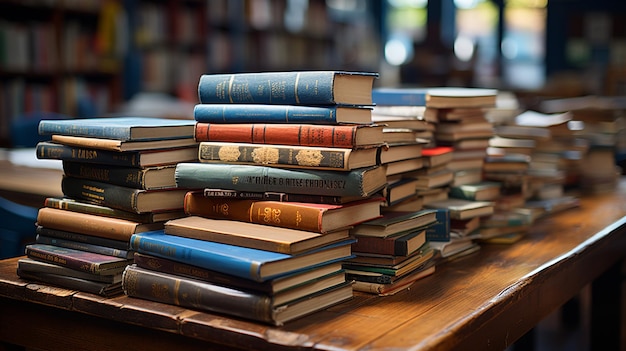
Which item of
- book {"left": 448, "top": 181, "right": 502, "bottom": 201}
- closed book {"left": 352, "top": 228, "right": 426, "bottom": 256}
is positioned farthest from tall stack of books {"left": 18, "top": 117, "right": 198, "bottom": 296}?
book {"left": 448, "top": 181, "right": 502, "bottom": 201}

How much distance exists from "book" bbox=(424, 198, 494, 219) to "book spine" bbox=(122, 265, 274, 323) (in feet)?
1.89

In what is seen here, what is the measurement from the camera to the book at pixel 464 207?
4.87 feet

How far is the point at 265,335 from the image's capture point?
97 centimetres

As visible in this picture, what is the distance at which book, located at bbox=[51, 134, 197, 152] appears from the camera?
1.18 metres

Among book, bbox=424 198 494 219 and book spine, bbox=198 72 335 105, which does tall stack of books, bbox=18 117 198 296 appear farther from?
book, bbox=424 198 494 219

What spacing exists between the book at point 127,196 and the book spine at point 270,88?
172 millimetres

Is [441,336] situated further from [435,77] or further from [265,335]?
[435,77]

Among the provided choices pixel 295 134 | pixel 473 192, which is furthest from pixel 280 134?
pixel 473 192

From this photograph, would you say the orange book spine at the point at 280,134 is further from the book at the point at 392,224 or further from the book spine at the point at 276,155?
the book at the point at 392,224

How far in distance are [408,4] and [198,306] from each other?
10.1m

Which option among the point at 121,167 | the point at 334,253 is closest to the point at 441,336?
the point at 334,253

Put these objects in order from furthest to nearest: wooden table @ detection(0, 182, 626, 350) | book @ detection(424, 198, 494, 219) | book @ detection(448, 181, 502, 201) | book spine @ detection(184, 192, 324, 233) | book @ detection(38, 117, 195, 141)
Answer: book @ detection(448, 181, 502, 201) → book @ detection(424, 198, 494, 219) → book @ detection(38, 117, 195, 141) → book spine @ detection(184, 192, 324, 233) → wooden table @ detection(0, 182, 626, 350)

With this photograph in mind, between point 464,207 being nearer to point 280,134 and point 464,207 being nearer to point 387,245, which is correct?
point 387,245

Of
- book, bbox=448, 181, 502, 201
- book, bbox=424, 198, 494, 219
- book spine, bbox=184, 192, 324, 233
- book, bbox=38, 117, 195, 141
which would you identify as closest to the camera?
book spine, bbox=184, 192, 324, 233
